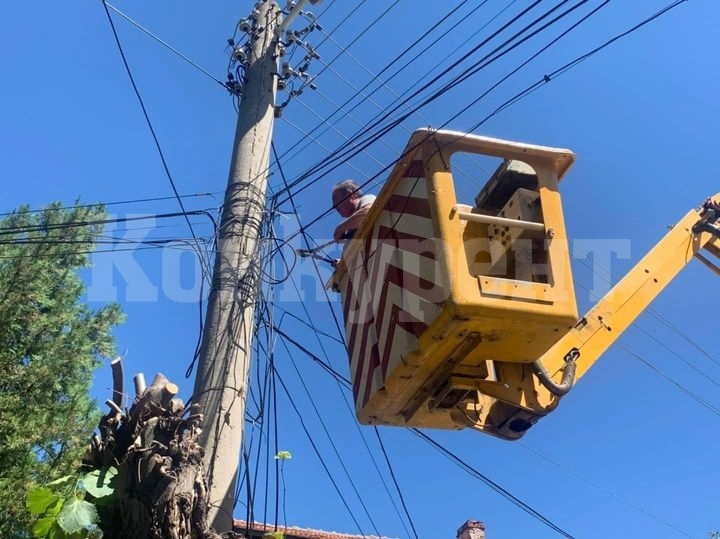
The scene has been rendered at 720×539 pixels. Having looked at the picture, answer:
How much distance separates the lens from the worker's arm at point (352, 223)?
502 cm

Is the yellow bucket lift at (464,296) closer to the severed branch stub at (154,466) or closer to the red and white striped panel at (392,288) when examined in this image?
the red and white striped panel at (392,288)

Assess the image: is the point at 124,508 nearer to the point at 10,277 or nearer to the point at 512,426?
the point at 512,426

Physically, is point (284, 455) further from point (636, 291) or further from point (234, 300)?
point (636, 291)

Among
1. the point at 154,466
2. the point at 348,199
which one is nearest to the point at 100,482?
the point at 154,466

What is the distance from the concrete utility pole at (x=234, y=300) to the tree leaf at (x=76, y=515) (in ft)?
2.33

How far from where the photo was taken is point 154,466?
301 cm

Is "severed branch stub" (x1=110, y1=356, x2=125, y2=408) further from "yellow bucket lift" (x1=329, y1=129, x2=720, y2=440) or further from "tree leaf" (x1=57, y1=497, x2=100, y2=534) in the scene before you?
"yellow bucket lift" (x1=329, y1=129, x2=720, y2=440)

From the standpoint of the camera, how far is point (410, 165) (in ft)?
13.2

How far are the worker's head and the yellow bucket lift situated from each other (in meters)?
0.64

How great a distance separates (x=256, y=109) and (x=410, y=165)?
1.94 meters

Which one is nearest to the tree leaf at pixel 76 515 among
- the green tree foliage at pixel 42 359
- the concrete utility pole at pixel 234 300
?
the concrete utility pole at pixel 234 300

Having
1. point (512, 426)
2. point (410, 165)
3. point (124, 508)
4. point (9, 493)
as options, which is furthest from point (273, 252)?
point (9, 493)

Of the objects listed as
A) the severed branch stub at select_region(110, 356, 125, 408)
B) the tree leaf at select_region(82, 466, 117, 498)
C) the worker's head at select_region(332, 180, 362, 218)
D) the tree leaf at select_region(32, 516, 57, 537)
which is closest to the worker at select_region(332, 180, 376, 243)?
the worker's head at select_region(332, 180, 362, 218)

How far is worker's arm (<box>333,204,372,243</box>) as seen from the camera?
→ 197 inches
